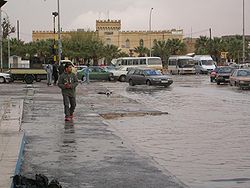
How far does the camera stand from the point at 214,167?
1010 cm

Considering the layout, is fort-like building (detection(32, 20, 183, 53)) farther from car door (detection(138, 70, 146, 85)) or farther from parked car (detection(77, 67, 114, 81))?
car door (detection(138, 70, 146, 85))

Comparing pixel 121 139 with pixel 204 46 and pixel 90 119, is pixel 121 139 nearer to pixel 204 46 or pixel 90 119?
pixel 90 119

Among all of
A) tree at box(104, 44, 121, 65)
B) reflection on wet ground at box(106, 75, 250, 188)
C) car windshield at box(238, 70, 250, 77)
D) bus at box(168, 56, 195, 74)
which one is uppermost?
tree at box(104, 44, 121, 65)

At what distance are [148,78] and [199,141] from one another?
2906 cm

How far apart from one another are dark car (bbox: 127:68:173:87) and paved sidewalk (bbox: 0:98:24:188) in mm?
24287

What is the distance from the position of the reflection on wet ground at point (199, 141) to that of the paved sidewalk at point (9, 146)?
2654mm

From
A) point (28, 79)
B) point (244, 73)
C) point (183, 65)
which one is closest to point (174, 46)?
point (183, 65)

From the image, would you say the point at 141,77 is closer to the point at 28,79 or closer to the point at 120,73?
the point at 28,79

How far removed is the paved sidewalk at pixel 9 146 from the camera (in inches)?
319

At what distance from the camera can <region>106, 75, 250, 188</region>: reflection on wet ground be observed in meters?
9.41

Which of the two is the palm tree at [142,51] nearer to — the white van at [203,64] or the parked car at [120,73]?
the white van at [203,64]

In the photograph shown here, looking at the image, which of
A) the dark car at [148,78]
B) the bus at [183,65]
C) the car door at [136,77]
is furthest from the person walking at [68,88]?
the bus at [183,65]

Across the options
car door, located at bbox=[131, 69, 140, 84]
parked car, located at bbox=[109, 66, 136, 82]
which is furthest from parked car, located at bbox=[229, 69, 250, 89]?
parked car, located at bbox=[109, 66, 136, 82]

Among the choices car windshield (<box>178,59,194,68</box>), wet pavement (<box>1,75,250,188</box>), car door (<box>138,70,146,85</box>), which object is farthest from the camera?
car windshield (<box>178,59,194,68</box>)
